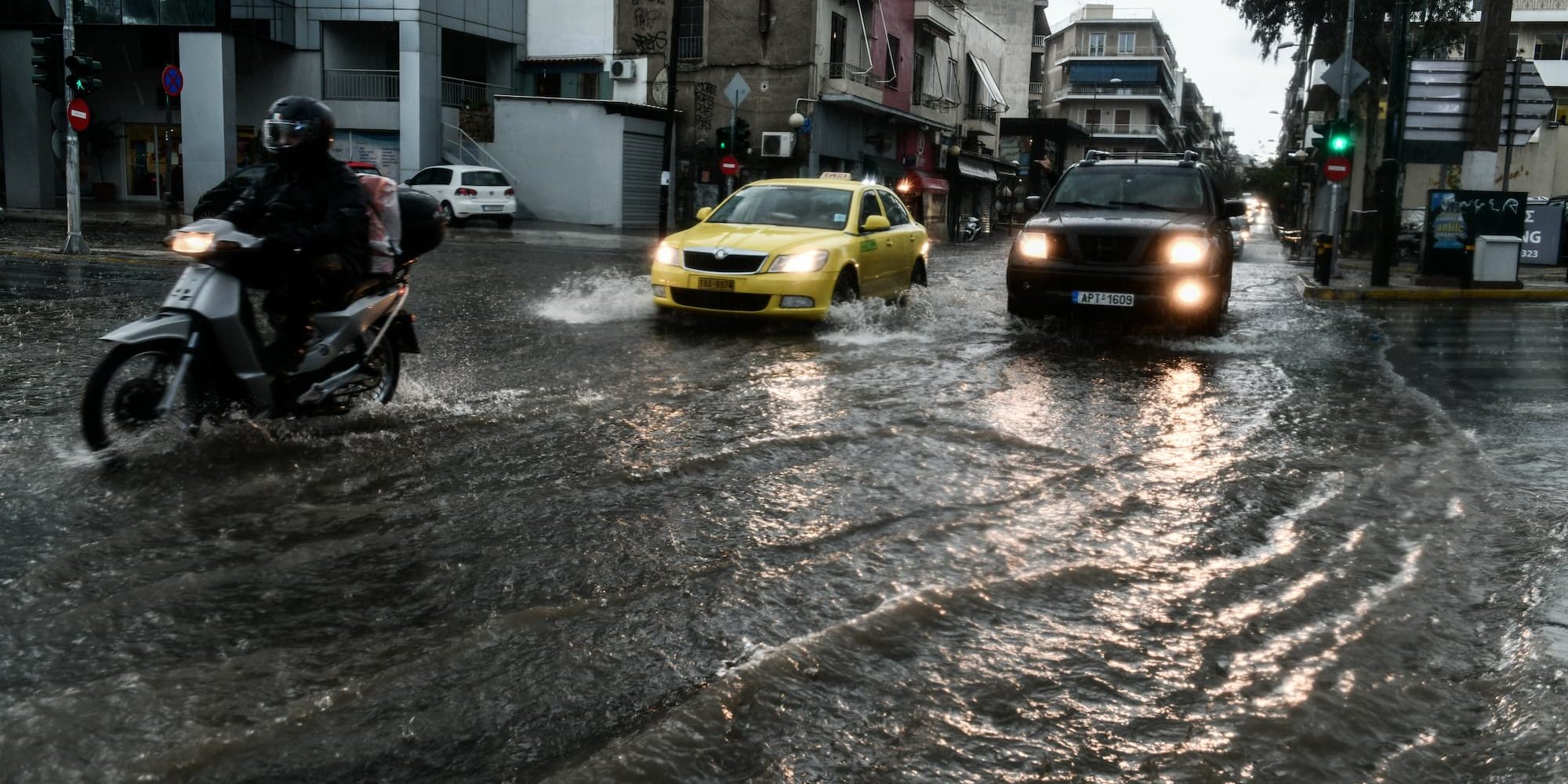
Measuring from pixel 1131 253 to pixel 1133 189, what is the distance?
1575 millimetres

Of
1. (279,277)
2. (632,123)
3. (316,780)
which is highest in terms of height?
(632,123)

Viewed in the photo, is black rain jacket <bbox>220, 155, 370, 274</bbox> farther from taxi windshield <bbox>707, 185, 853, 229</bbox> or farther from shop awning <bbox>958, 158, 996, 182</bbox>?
shop awning <bbox>958, 158, 996, 182</bbox>

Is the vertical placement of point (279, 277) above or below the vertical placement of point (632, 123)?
below

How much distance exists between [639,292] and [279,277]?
27.6 feet

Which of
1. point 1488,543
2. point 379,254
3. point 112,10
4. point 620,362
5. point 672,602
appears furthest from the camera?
point 112,10

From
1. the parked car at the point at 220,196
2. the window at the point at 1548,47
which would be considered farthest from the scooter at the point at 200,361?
the window at the point at 1548,47

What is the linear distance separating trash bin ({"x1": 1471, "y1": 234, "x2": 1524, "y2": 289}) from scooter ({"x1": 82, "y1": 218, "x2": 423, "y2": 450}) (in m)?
19.1

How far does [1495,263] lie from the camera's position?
20234mm

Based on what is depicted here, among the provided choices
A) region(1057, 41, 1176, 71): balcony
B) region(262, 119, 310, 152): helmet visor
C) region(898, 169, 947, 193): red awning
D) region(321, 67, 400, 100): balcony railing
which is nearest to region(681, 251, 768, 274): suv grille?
region(262, 119, 310, 152): helmet visor

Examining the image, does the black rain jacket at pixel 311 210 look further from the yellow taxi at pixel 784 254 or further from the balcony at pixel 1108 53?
the balcony at pixel 1108 53

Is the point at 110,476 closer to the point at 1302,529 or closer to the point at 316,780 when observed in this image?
the point at 316,780

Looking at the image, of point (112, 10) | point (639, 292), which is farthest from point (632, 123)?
point (639, 292)

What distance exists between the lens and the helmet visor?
600 cm

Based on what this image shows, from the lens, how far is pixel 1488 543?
16.5 ft
